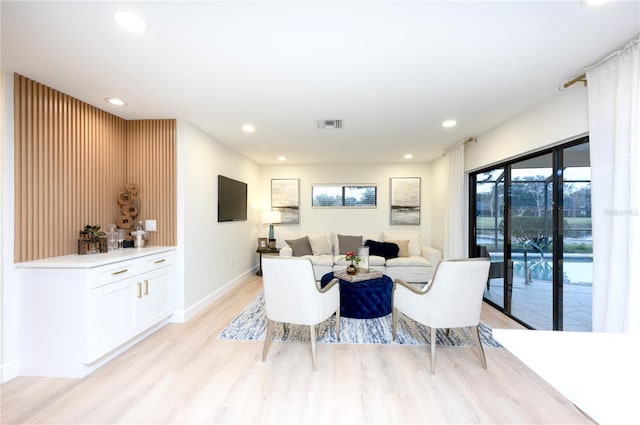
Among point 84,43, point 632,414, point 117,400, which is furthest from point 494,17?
point 117,400

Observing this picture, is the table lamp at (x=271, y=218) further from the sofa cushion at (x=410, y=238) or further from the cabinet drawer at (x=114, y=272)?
the cabinet drawer at (x=114, y=272)

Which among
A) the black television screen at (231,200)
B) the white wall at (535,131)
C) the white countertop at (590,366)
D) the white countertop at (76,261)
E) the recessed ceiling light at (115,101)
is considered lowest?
the white countertop at (590,366)

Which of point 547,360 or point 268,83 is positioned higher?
point 268,83

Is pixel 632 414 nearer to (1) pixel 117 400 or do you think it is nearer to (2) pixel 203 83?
(1) pixel 117 400

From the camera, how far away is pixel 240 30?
1617 millimetres

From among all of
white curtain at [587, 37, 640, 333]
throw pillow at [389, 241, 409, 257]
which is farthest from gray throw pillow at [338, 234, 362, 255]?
white curtain at [587, 37, 640, 333]

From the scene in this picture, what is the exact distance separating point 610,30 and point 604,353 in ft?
6.48

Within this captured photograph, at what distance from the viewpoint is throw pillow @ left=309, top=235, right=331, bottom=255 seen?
5.34 m

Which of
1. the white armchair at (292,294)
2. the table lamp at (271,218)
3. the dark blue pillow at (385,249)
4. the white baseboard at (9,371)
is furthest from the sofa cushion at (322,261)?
the white baseboard at (9,371)

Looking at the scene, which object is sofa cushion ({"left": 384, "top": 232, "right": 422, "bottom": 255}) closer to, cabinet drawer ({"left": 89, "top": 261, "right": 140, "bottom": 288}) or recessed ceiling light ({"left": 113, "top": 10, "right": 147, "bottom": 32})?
cabinet drawer ({"left": 89, "top": 261, "right": 140, "bottom": 288})

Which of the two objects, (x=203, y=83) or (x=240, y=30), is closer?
(x=240, y=30)

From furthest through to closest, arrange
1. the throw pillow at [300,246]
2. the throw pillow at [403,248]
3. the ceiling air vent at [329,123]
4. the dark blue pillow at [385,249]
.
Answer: the throw pillow at [300,246] < the throw pillow at [403,248] < the dark blue pillow at [385,249] < the ceiling air vent at [329,123]

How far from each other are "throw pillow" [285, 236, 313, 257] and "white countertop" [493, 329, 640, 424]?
4442 millimetres

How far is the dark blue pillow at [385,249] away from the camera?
503 cm
